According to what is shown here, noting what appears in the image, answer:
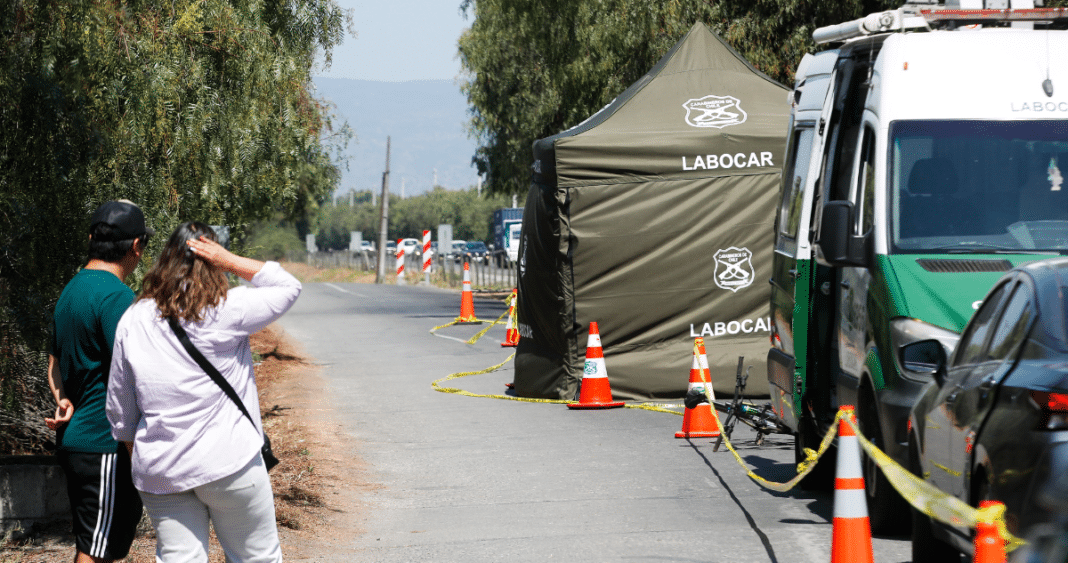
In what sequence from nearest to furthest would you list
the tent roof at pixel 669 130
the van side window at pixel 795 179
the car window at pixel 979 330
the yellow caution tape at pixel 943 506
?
1. the yellow caution tape at pixel 943 506
2. the car window at pixel 979 330
3. the van side window at pixel 795 179
4. the tent roof at pixel 669 130

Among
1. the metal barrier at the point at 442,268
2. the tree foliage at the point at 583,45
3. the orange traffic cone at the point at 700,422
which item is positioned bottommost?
the metal barrier at the point at 442,268

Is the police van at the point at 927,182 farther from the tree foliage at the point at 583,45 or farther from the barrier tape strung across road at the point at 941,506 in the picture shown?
the tree foliage at the point at 583,45

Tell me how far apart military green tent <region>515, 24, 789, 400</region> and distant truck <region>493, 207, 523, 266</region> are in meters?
1.47

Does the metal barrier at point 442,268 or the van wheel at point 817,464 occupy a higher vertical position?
the van wheel at point 817,464

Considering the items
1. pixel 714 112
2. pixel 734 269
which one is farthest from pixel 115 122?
pixel 734 269

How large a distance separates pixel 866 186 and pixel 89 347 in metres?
4.79

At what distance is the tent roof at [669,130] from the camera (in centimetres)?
1413

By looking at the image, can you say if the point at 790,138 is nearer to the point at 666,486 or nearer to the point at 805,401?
the point at 805,401

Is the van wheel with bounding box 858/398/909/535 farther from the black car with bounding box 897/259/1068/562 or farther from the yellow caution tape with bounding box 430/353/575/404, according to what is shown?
the yellow caution tape with bounding box 430/353/575/404

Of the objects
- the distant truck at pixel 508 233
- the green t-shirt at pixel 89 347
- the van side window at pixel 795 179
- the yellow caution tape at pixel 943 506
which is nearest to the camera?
the yellow caution tape at pixel 943 506

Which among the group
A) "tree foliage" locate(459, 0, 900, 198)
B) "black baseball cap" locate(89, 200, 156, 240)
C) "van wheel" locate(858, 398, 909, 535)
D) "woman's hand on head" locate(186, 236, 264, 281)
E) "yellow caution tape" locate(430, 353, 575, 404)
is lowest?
"yellow caution tape" locate(430, 353, 575, 404)

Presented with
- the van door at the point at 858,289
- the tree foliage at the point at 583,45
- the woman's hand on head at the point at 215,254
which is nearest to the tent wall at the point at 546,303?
the van door at the point at 858,289

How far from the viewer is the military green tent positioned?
46.6 feet

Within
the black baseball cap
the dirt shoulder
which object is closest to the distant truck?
the dirt shoulder
